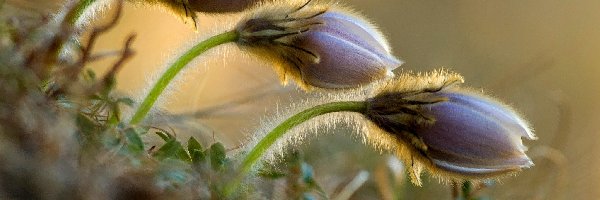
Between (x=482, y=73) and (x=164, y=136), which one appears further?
(x=482, y=73)

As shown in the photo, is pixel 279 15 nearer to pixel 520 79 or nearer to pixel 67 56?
pixel 67 56

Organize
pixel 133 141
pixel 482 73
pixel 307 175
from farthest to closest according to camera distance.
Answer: pixel 482 73 < pixel 307 175 < pixel 133 141

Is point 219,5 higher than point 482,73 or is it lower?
lower

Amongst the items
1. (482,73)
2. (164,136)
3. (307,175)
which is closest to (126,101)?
(164,136)

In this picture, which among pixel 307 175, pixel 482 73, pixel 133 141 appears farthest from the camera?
pixel 482 73

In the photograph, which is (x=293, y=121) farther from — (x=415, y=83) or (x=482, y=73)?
(x=482, y=73)

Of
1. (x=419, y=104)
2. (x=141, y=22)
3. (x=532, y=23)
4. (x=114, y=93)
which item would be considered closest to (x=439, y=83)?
(x=419, y=104)
